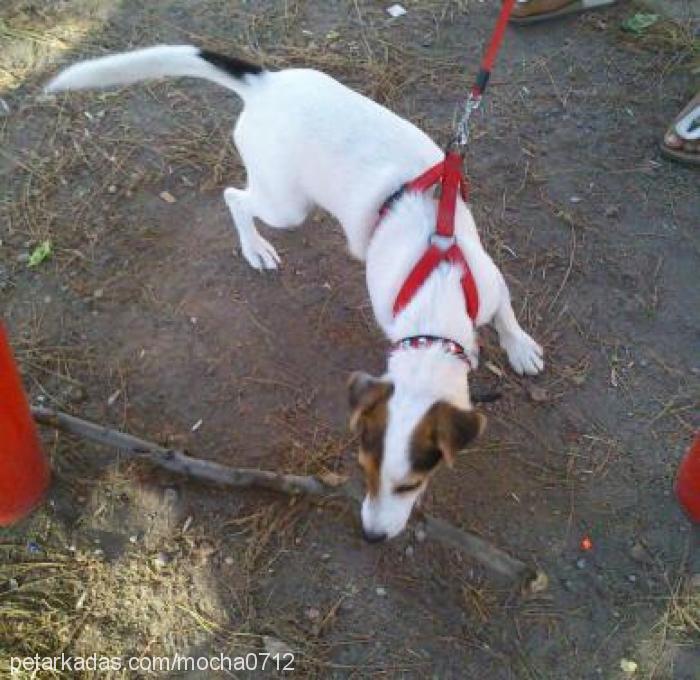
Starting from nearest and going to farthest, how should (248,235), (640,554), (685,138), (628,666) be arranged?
1. (628,666)
2. (640,554)
3. (248,235)
4. (685,138)

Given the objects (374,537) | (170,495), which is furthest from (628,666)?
(170,495)

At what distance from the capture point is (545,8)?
175 inches

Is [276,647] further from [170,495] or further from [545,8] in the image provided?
[545,8]

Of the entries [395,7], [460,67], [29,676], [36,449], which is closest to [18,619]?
[29,676]

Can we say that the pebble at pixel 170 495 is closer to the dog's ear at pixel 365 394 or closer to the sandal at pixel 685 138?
the dog's ear at pixel 365 394

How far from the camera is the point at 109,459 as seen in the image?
3.01 meters

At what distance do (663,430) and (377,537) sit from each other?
4.59 feet

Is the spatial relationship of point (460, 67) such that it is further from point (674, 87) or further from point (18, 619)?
point (18, 619)

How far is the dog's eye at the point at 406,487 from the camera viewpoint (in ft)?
7.49

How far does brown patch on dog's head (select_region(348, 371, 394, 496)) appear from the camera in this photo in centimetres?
223

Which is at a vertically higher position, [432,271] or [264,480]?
[432,271]

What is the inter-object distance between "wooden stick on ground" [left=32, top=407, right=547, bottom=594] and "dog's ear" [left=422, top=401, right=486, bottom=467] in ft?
2.25

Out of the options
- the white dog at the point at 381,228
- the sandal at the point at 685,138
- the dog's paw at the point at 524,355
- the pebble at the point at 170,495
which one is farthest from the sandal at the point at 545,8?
the pebble at the point at 170,495

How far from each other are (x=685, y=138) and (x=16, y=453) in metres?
3.48
